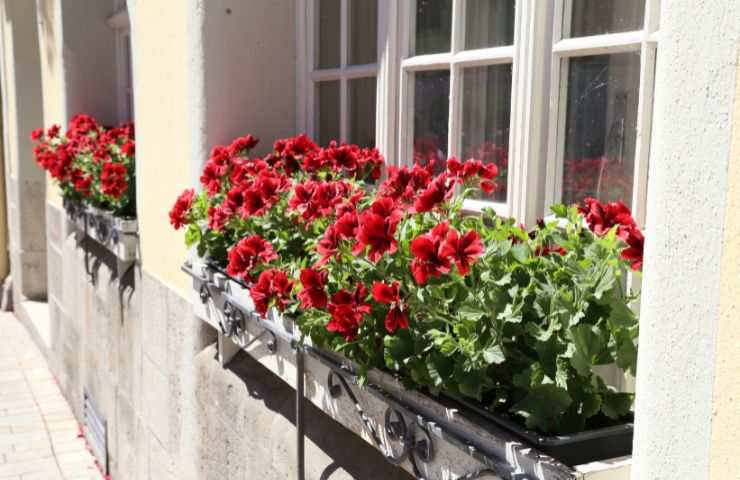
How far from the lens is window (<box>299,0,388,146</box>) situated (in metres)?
2.98

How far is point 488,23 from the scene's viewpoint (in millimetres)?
2369

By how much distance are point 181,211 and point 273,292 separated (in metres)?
0.91

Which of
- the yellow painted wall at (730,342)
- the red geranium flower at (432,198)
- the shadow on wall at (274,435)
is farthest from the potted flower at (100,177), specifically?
the yellow painted wall at (730,342)

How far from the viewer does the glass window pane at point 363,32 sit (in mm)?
2941

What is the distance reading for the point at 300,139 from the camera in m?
2.96

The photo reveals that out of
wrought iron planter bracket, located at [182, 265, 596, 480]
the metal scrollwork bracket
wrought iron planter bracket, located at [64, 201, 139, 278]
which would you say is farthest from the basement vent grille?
wrought iron planter bracket, located at [182, 265, 596, 480]

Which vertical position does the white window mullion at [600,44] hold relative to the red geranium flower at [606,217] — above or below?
above

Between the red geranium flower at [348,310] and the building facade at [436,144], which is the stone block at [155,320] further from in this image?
the red geranium flower at [348,310]

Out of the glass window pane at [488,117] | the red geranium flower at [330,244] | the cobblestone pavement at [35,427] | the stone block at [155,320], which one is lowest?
the cobblestone pavement at [35,427]

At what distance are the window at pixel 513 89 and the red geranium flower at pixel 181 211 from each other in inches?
24.2

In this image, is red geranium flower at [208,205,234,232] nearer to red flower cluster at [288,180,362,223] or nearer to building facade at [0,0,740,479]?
red flower cluster at [288,180,362,223]

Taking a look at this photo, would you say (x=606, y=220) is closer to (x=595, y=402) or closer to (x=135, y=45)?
(x=595, y=402)

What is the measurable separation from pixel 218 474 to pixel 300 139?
4.54 feet

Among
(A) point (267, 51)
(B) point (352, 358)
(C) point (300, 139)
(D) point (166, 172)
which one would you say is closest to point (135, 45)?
(D) point (166, 172)
